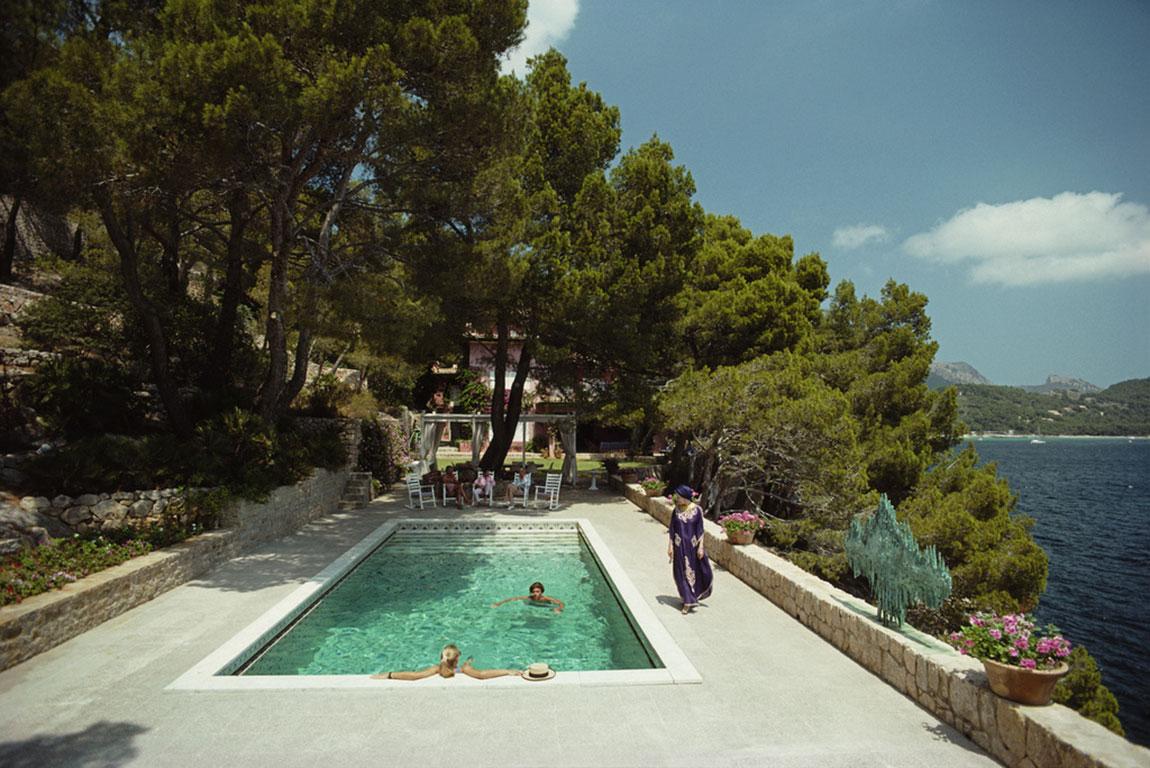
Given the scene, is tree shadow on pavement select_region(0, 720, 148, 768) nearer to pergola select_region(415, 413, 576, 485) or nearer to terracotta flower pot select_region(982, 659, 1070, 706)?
terracotta flower pot select_region(982, 659, 1070, 706)

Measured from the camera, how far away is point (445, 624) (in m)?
7.54

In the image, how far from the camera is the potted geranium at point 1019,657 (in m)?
3.87

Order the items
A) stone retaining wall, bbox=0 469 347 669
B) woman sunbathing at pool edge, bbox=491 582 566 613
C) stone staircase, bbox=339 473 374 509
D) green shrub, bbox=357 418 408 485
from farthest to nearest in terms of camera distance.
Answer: green shrub, bbox=357 418 408 485 → stone staircase, bbox=339 473 374 509 → woman sunbathing at pool edge, bbox=491 582 566 613 → stone retaining wall, bbox=0 469 347 669

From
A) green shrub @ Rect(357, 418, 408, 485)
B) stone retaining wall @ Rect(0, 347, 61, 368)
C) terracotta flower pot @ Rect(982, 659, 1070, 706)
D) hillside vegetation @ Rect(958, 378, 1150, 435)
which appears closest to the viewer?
terracotta flower pot @ Rect(982, 659, 1070, 706)

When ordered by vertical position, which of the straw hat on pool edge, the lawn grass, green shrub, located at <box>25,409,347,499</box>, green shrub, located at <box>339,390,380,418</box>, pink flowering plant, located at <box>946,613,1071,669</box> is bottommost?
the lawn grass

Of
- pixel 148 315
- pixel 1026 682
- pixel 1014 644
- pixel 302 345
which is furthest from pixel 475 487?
pixel 1026 682

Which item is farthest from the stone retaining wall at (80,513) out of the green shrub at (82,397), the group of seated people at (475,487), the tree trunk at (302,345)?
the group of seated people at (475,487)

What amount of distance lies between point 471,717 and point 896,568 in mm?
3982

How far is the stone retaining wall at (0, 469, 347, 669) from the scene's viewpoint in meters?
5.45

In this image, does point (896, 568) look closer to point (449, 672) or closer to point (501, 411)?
point (449, 672)

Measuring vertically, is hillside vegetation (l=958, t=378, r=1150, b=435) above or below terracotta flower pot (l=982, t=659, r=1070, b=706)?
above

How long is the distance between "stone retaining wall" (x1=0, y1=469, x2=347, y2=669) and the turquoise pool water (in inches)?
75.4

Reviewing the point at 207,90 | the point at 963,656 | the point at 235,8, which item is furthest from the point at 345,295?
the point at 963,656

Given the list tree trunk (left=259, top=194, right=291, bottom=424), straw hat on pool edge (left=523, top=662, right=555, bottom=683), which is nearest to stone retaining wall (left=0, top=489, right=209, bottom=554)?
tree trunk (left=259, top=194, right=291, bottom=424)
